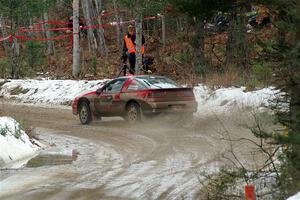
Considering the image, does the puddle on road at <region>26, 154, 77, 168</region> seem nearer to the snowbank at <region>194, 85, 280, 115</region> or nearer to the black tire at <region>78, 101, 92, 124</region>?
the snowbank at <region>194, 85, 280, 115</region>

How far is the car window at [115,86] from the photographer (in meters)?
19.1

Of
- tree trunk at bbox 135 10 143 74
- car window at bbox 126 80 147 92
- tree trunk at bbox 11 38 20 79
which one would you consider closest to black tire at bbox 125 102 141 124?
car window at bbox 126 80 147 92

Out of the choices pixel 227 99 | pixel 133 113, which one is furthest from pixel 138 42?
pixel 133 113

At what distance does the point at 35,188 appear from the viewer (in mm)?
9555

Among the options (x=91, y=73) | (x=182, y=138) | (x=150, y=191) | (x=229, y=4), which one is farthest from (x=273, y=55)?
(x=91, y=73)

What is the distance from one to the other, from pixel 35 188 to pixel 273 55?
4.14 meters

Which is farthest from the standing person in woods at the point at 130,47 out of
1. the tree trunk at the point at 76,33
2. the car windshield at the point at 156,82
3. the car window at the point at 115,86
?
the car windshield at the point at 156,82

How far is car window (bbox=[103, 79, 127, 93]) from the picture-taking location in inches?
751

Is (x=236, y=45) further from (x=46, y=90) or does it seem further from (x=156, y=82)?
(x=156, y=82)

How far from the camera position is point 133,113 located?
18422mm

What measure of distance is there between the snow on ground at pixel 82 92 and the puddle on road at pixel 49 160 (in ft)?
19.9

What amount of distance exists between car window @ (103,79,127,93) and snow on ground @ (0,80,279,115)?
2.46 meters

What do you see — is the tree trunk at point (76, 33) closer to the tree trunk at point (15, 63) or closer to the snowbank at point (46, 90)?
the snowbank at point (46, 90)

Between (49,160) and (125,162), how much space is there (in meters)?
1.61
